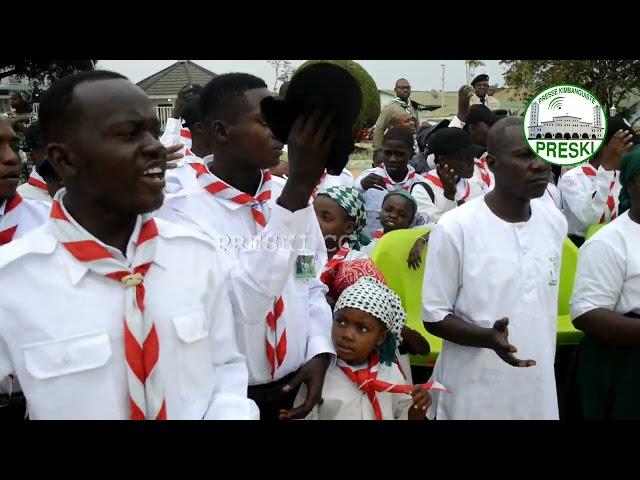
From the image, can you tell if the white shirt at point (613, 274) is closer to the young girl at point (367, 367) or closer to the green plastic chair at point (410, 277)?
the young girl at point (367, 367)

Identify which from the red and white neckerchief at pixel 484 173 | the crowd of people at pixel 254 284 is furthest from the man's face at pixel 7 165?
the red and white neckerchief at pixel 484 173

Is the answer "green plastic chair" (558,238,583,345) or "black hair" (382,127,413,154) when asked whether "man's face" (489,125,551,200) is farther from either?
"black hair" (382,127,413,154)

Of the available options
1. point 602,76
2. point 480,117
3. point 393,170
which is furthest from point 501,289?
point 602,76

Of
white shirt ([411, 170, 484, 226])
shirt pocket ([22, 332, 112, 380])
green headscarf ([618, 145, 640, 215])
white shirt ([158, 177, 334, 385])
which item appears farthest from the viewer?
white shirt ([411, 170, 484, 226])

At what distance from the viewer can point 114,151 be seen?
1.62 meters

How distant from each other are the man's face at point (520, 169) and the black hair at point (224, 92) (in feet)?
3.81

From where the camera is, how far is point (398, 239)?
4.18 meters

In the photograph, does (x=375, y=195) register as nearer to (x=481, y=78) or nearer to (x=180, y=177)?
(x=180, y=177)

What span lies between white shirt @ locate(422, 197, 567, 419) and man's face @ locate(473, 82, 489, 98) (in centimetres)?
735

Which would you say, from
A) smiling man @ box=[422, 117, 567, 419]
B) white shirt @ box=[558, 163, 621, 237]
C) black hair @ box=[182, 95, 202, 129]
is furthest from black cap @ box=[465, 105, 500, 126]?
smiling man @ box=[422, 117, 567, 419]

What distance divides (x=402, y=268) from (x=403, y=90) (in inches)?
237

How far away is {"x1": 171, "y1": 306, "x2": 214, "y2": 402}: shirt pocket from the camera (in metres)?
1.65

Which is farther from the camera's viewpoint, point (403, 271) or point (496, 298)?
point (403, 271)

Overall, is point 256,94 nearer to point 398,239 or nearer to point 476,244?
point 476,244
